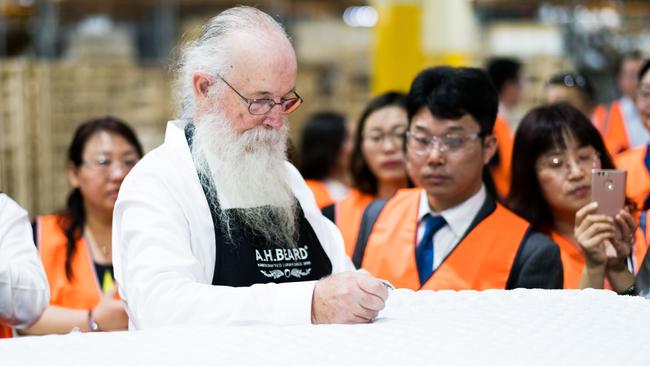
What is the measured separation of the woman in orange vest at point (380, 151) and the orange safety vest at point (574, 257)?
122 cm

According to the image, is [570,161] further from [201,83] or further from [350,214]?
[201,83]

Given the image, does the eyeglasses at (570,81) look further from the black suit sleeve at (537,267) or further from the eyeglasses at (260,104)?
the eyeglasses at (260,104)

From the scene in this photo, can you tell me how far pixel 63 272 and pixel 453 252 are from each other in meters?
1.67

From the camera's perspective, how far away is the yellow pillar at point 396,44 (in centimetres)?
1023

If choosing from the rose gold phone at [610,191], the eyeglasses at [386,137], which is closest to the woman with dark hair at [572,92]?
the eyeglasses at [386,137]

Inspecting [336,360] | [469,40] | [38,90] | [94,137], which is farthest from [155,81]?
[336,360]

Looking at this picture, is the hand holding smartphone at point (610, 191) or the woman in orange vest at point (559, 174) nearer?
the hand holding smartphone at point (610, 191)

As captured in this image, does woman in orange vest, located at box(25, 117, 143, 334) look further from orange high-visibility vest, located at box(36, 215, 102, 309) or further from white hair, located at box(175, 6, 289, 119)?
white hair, located at box(175, 6, 289, 119)

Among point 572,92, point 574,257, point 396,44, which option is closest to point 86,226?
point 574,257

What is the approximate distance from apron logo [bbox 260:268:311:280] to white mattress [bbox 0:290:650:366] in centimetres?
58

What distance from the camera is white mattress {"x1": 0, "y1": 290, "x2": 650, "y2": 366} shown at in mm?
1781

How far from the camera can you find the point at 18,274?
2834 mm

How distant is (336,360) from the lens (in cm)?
178

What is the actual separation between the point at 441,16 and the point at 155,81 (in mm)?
5540
